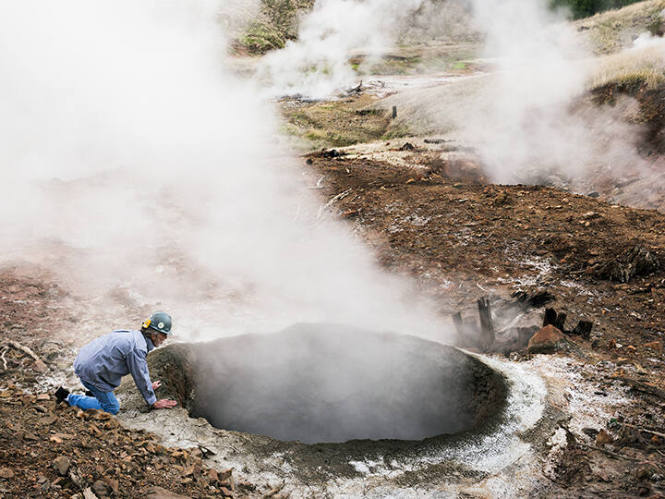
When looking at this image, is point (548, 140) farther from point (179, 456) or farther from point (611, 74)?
point (179, 456)

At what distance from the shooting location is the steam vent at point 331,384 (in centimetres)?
466

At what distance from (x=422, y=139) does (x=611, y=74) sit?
4728 millimetres

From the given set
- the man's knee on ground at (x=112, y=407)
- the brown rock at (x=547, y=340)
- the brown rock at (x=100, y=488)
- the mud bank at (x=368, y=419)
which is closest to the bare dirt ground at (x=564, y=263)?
the brown rock at (x=547, y=340)

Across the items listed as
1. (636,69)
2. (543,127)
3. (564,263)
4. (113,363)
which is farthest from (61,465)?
(636,69)

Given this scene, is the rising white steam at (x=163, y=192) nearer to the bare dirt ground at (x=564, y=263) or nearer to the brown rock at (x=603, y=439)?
the bare dirt ground at (x=564, y=263)

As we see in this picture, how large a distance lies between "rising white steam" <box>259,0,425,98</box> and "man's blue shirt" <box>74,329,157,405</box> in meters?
21.6

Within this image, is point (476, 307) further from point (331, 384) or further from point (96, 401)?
point (96, 401)

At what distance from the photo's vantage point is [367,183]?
Answer: 10.4 metres

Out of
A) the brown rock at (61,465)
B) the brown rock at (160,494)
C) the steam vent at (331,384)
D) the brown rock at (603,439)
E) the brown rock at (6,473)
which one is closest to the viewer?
the brown rock at (6,473)

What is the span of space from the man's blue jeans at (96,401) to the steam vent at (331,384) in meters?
0.57

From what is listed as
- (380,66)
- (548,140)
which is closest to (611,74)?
(548,140)

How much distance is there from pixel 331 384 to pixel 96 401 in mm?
2395

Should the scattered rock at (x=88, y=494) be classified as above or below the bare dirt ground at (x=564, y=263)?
above

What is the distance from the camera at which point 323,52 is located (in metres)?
26.9
